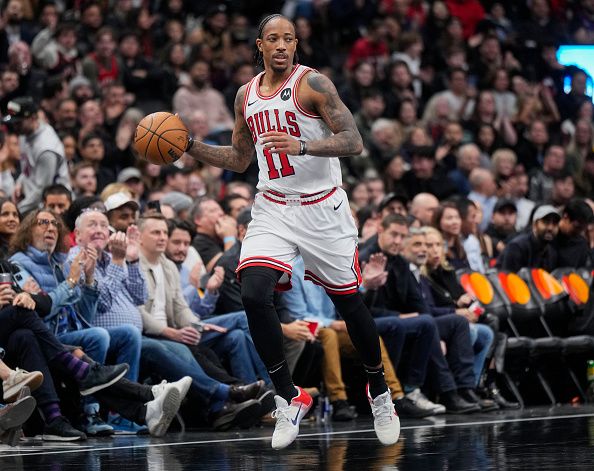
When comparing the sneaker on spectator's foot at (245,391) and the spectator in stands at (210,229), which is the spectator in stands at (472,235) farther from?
the sneaker on spectator's foot at (245,391)

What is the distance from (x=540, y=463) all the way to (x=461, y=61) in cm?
1428

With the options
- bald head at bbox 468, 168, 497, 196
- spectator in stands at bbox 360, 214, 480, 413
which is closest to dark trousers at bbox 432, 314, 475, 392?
spectator in stands at bbox 360, 214, 480, 413

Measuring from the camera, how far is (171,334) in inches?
383

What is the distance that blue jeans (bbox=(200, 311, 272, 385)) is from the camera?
999 cm

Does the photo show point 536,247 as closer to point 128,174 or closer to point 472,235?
point 472,235

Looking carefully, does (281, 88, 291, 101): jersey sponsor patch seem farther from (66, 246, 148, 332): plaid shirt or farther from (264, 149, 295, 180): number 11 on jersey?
(66, 246, 148, 332): plaid shirt

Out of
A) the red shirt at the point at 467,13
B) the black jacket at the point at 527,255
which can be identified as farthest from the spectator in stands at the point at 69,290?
the red shirt at the point at 467,13

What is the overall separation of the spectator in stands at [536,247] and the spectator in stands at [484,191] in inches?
92.7

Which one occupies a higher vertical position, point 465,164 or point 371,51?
point 371,51

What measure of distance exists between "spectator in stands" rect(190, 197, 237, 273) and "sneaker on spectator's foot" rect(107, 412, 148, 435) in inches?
87.1

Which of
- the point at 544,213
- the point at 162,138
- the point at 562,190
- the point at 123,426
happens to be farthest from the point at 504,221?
the point at 162,138

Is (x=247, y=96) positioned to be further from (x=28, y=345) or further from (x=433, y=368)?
(x=433, y=368)

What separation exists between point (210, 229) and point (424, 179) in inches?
196

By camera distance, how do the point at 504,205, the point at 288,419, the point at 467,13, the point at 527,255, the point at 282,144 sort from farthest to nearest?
the point at 467,13 → the point at 504,205 → the point at 527,255 → the point at 288,419 → the point at 282,144
